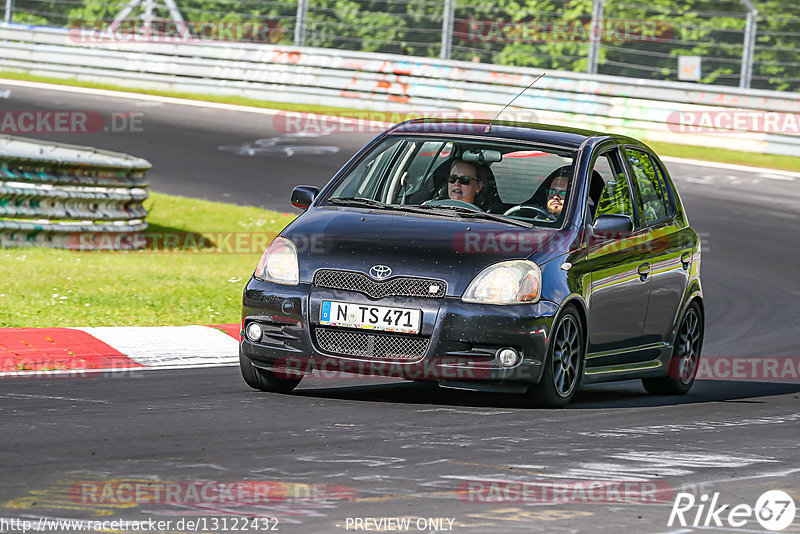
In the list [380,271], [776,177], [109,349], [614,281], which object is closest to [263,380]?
[380,271]

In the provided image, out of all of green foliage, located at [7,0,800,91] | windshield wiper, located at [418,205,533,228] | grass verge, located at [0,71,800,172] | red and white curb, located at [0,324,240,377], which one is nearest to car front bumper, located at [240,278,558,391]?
windshield wiper, located at [418,205,533,228]

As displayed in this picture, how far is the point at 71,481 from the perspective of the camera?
5785mm

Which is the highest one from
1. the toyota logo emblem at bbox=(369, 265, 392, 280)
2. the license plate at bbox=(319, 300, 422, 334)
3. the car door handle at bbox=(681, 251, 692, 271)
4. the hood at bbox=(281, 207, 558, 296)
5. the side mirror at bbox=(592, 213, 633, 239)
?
the side mirror at bbox=(592, 213, 633, 239)

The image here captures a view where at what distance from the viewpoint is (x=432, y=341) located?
7.90 m

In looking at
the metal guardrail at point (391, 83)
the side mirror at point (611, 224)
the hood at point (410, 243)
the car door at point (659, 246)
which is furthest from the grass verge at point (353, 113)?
the hood at point (410, 243)

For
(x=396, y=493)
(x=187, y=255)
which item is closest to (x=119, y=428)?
(x=396, y=493)

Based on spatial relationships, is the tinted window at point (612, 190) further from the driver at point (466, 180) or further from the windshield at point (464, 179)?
the driver at point (466, 180)

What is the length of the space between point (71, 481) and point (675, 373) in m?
5.18

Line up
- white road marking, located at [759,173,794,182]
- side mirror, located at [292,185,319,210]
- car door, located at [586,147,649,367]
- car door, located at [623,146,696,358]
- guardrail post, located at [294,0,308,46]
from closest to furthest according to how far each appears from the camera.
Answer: car door, located at [586,147,649,367] < side mirror, located at [292,185,319,210] < car door, located at [623,146,696,358] < white road marking, located at [759,173,794,182] < guardrail post, located at [294,0,308,46]

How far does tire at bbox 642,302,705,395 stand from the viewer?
32.7 feet

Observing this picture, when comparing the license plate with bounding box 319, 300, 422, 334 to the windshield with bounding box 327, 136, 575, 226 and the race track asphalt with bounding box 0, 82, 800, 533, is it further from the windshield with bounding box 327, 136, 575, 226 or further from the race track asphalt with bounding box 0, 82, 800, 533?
the windshield with bounding box 327, 136, 575, 226

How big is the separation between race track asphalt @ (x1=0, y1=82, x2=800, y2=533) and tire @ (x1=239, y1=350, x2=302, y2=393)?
7cm

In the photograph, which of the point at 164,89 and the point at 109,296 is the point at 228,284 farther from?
the point at 164,89

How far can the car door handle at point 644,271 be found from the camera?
9.29 meters
